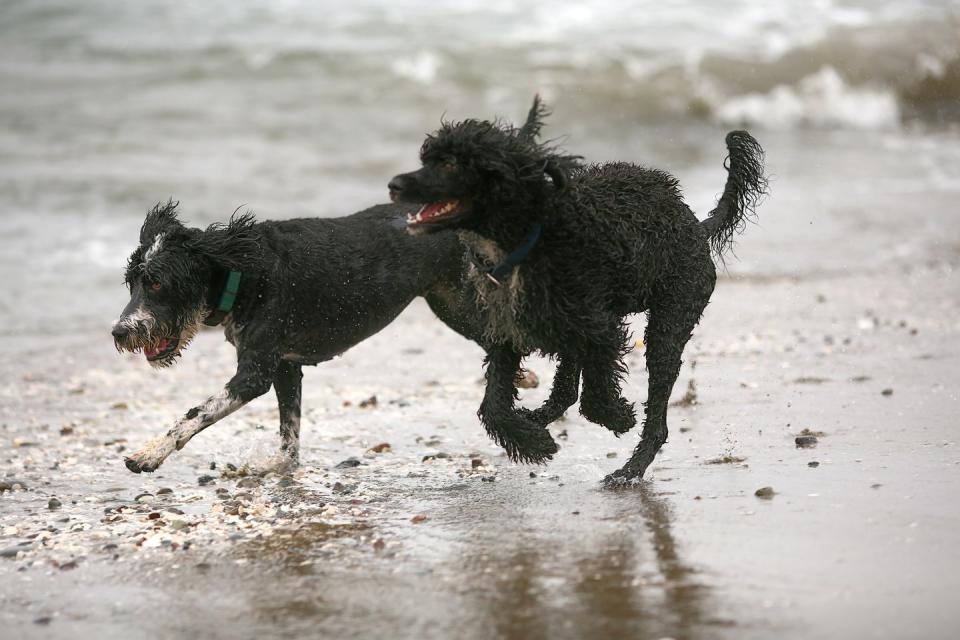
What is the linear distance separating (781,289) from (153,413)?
590cm

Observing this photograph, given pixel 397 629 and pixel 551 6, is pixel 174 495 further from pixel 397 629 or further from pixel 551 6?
pixel 551 6

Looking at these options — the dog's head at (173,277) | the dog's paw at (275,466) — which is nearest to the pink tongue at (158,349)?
the dog's head at (173,277)

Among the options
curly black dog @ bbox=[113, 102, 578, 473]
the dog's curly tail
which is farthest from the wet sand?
the dog's curly tail

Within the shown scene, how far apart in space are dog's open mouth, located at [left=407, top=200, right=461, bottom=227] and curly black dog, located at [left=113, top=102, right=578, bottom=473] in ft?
2.41

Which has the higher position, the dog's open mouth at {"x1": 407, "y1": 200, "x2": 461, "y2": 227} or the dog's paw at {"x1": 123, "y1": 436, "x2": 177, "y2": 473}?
the dog's open mouth at {"x1": 407, "y1": 200, "x2": 461, "y2": 227}

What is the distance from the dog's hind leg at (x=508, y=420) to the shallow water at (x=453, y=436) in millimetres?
201

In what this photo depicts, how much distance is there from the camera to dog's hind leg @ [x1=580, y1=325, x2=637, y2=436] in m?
5.56

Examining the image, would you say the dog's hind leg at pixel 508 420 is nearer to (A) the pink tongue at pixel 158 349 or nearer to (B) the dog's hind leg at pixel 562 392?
(B) the dog's hind leg at pixel 562 392

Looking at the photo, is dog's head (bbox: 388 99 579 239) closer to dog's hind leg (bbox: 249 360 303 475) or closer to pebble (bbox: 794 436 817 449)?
dog's hind leg (bbox: 249 360 303 475)

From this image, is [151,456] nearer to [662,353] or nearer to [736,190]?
[662,353]

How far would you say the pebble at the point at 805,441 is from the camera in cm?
599

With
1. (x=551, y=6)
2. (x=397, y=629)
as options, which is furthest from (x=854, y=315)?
(x=551, y=6)

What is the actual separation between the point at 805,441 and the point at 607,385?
113 centimetres

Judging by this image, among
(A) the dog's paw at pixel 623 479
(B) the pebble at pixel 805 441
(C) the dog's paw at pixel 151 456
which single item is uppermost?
(B) the pebble at pixel 805 441
